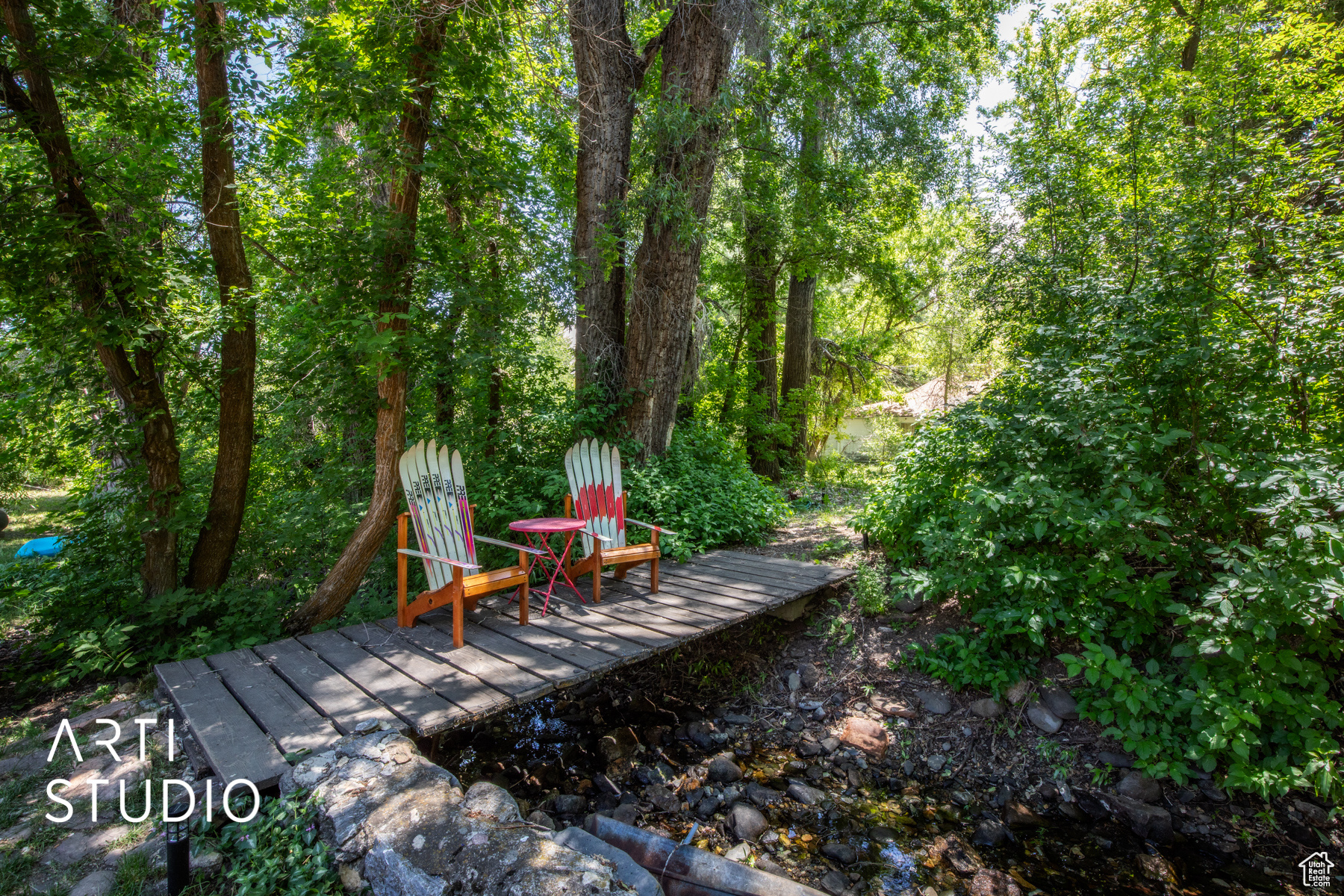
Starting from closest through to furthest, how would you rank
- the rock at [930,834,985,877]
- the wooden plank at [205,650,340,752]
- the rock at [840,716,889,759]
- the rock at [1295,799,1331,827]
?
the wooden plank at [205,650,340,752], the rock at [930,834,985,877], the rock at [1295,799,1331,827], the rock at [840,716,889,759]

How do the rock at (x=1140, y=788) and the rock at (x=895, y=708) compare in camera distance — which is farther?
the rock at (x=895, y=708)

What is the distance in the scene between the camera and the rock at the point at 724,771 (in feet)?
10.6

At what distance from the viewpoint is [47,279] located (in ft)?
11.2

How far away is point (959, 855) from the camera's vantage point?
2744mm

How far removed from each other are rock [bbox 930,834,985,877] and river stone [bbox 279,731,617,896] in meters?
1.75

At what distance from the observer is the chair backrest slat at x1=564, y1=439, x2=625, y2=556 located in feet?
14.7

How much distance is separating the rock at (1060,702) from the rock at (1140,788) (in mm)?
361

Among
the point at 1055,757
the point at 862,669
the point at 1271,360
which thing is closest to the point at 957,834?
the point at 1055,757

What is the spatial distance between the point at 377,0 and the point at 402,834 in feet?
14.6

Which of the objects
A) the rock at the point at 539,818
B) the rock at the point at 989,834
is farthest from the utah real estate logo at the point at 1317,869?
the rock at the point at 539,818

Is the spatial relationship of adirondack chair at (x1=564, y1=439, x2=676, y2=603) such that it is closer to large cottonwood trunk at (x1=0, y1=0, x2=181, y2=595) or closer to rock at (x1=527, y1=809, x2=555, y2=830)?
rock at (x1=527, y1=809, x2=555, y2=830)

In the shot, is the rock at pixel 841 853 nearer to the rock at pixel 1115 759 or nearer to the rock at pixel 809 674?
the rock at pixel 809 674

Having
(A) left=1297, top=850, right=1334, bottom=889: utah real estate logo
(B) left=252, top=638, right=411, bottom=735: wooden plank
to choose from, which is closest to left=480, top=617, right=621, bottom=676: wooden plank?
(B) left=252, top=638, right=411, bottom=735: wooden plank

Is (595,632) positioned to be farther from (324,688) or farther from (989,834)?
(989,834)
